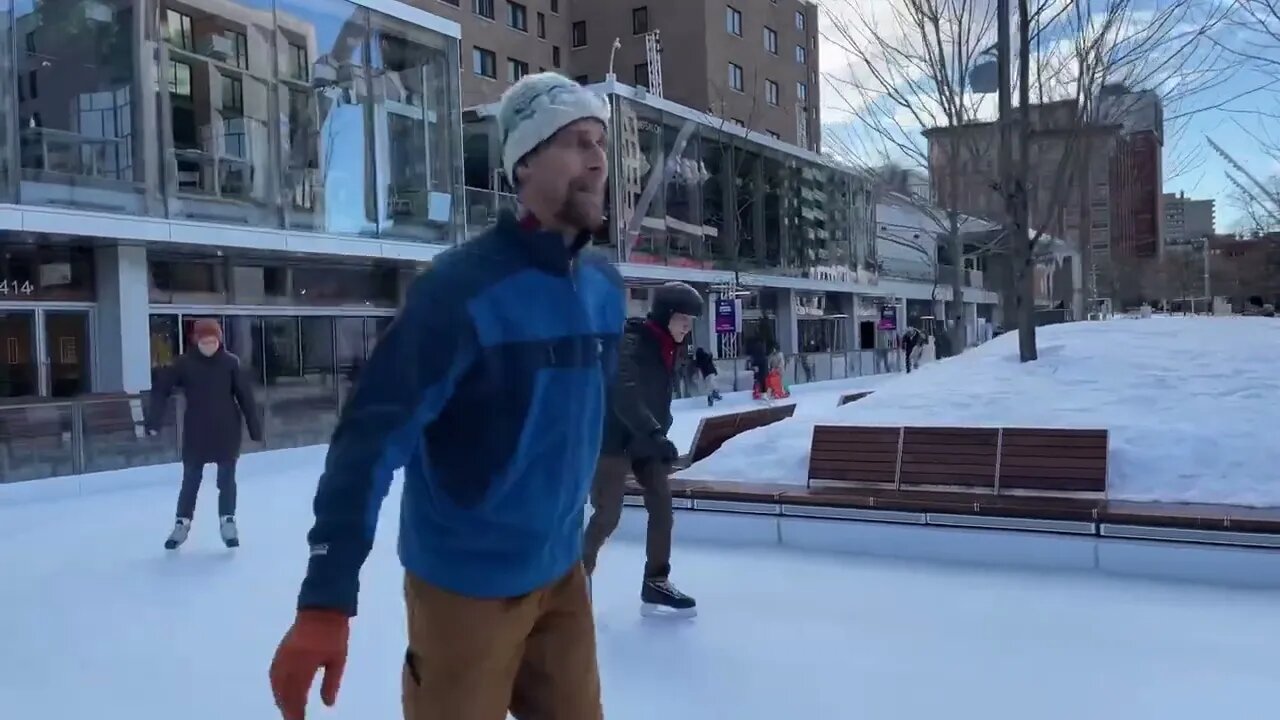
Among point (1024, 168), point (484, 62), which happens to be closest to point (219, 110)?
point (1024, 168)

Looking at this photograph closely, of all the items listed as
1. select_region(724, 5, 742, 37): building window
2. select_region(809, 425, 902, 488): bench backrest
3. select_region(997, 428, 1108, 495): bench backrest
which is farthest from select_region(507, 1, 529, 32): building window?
select_region(997, 428, 1108, 495): bench backrest

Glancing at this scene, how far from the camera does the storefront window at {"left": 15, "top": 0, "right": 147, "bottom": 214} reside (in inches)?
524

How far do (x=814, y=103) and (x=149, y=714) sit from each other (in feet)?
161

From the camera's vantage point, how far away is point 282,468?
1238cm

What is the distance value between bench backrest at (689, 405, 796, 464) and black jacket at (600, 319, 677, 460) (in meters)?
3.81

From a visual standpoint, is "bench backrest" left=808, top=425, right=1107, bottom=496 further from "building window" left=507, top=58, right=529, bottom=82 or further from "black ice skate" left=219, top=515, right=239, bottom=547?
"building window" left=507, top=58, right=529, bottom=82

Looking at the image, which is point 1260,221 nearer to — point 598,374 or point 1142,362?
point 1142,362

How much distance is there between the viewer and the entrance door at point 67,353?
1472cm

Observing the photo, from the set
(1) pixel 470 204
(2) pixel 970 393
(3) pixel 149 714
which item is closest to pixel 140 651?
(3) pixel 149 714

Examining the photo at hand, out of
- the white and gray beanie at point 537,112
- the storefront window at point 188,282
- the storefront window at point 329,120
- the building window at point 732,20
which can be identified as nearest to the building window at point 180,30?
the storefront window at point 329,120

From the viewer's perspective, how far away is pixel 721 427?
30.2ft

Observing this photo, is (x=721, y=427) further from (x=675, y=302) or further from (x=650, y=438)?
(x=650, y=438)

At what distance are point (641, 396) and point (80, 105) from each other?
40.8 ft

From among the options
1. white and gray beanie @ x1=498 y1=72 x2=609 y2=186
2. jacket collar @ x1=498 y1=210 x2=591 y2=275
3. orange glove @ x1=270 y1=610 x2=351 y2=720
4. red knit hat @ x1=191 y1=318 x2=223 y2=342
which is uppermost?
white and gray beanie @ x1=498 y1=72 x2=609 y2=186
